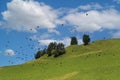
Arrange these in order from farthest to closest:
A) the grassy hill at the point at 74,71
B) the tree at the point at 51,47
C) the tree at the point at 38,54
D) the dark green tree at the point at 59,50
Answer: the tree at the point at 38,54 → the tree at the point at 51,47 → the dark green tree at the point at 59,50 → the grassy hill at the point at 74,71

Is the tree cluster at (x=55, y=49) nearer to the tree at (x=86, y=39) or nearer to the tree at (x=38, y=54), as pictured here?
the tree at (x=86, y=39)

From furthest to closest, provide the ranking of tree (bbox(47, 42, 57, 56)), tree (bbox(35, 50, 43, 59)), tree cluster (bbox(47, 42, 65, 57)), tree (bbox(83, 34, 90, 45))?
tree (bbox(35, 50, 43, 59))
tree (bbox(83, 34, 90, 45))
tree (bbox(47, 42, 57, 56))
tree cluster (bbox(47, 42, 65, 57))

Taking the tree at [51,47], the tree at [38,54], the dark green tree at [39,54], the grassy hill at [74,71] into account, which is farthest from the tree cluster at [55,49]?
the grassy hill at [74,71]

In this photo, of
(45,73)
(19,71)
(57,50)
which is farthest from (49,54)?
(45,73)

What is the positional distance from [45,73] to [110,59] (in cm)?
1611

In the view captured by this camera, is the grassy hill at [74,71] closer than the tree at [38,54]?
Yes

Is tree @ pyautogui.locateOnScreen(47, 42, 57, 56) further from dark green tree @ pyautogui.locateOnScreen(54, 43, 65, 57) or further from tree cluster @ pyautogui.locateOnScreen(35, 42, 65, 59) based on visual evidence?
dark green tree @ pyautogui.locateOnScreen(54, 43, 65, 57)

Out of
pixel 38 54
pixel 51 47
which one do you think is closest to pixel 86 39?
pixel 51 47

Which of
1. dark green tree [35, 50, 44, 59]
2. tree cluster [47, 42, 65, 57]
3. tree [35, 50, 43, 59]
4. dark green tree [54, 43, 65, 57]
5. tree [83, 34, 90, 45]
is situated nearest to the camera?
dark green tree [54, 43, 65, 57]

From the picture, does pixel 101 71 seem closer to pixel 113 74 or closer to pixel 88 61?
pixel 113 74

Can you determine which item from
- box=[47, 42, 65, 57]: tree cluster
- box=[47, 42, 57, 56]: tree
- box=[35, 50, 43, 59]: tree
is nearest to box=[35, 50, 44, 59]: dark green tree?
box=[35, 50, 43, 59]: tree

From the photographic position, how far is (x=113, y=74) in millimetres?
60062

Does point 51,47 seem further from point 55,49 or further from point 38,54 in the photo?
point 38,54

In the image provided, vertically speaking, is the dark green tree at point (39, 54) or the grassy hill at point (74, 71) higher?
the dark green tree at point (39, 54)
